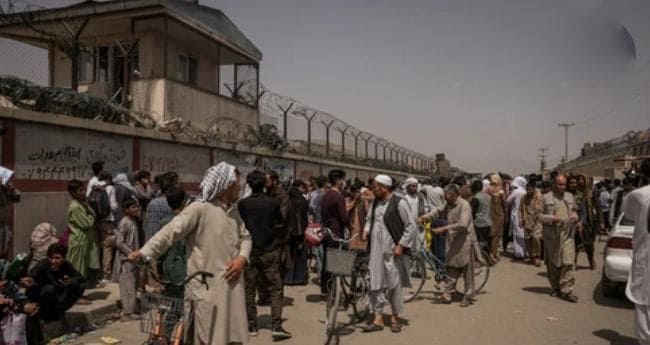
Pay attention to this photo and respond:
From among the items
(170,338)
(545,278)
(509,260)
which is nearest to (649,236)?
(170,338)

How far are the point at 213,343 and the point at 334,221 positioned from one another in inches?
172

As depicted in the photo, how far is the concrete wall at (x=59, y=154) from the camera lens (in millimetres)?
6836

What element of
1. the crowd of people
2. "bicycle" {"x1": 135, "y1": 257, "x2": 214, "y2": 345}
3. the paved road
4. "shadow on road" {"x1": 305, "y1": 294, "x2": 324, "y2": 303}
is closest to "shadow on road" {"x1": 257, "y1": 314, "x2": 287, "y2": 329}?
the paved road

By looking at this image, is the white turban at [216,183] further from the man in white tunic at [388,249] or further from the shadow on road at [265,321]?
the shadow on road at [265,321]

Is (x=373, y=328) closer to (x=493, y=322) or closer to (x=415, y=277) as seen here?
(x=493, y=322)

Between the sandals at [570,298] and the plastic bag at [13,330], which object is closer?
the plastic bag at [13,330]

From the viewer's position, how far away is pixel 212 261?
3461 mm

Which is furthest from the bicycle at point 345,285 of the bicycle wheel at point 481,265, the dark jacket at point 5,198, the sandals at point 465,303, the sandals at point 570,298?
the dark jacket at point 5,198

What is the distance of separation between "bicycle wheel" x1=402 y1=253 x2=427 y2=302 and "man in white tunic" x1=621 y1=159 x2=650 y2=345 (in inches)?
107

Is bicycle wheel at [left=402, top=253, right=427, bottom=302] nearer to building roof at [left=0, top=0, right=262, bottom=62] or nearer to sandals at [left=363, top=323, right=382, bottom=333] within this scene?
sandals at [left=363, top=323, right=382, bottom=333]

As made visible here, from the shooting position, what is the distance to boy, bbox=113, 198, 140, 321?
6.06 m

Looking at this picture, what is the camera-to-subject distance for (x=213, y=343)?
3.37 m

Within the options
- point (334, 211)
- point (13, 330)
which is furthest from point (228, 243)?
point (334, 211)

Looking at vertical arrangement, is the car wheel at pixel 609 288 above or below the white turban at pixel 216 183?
below
